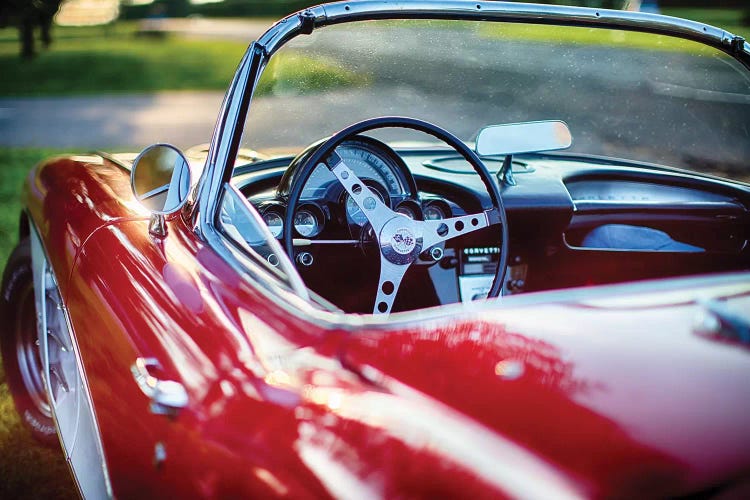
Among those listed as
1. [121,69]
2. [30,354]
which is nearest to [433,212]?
[30,354]

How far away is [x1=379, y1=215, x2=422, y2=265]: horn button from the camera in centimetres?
217

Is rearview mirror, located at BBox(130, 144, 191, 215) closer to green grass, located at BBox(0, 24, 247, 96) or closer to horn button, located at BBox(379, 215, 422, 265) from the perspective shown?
horn button, located at BBox(379, 215, 422, 265)

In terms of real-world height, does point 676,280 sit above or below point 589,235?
above

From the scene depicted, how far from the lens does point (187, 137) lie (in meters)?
10.0

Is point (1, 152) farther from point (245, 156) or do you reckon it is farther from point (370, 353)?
point (370, 353)

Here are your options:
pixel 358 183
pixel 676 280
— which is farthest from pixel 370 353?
pixel 358 183

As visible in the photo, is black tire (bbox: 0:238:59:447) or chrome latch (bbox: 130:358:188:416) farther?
black tire (bbox: 0:238:59:447)

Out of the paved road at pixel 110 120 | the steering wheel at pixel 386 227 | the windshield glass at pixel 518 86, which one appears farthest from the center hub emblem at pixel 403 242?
the paved road at pixel 110 120

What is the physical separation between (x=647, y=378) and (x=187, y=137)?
9385 millimetres

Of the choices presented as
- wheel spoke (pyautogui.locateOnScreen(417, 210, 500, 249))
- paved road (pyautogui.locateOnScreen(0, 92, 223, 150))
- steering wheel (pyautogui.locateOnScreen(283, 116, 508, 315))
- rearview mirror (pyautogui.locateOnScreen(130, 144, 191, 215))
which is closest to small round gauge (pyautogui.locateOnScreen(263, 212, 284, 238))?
steering wheel (pyautogui.locateOnScreen(283, 116, 508, 315))

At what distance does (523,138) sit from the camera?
2402mm

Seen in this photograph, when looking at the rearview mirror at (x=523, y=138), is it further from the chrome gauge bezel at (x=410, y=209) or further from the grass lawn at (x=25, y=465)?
the grass lawn at (x=25, y=465)

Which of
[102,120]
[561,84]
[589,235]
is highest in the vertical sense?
[561,84]

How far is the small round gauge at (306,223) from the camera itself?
230cm
